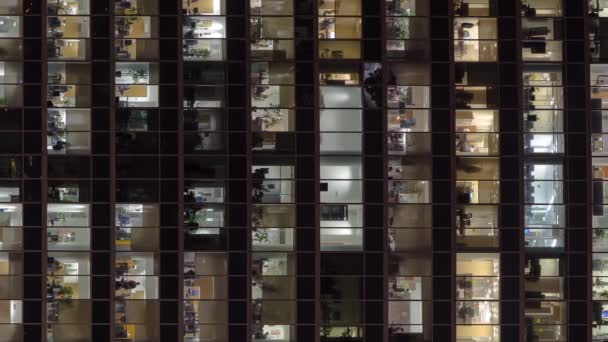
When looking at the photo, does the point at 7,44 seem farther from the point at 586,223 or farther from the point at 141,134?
the point at 586,223

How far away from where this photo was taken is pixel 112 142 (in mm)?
22922

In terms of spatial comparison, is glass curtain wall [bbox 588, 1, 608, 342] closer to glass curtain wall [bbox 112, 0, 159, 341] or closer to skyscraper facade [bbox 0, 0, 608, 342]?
skyscraper facade [bbox 0, 0, 608, 342]

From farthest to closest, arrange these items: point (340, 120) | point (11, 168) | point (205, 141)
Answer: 1. point (340, 120)
2. point (205, 141)
3. point (11, 168)

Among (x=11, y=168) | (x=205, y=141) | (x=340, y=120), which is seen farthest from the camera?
(x=340, y=120)

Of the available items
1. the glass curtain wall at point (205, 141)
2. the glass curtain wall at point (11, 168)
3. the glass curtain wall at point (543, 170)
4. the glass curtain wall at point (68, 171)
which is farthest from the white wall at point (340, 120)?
the glass curtain wall at point (11, 168)

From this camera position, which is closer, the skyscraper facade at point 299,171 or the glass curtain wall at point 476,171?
the skyscraper facade at point 299,171

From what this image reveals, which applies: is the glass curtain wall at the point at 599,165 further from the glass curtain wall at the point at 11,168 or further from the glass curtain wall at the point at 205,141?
the glass curtain wall at the point at 11,168

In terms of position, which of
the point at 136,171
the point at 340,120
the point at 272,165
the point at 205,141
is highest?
the point at 340,120

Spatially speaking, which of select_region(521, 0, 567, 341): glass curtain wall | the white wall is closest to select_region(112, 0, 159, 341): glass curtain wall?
the white wall

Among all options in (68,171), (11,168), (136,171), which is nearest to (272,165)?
(136,171)

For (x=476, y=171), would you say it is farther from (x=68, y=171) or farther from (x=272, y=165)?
(x=68, y=171)

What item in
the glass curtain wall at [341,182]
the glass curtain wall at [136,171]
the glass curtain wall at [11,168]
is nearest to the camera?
the glass curtain wall at [11,168]

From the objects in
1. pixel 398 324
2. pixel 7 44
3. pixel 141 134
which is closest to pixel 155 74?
pixel 141 134

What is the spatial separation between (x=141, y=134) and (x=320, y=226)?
6.49 meters
